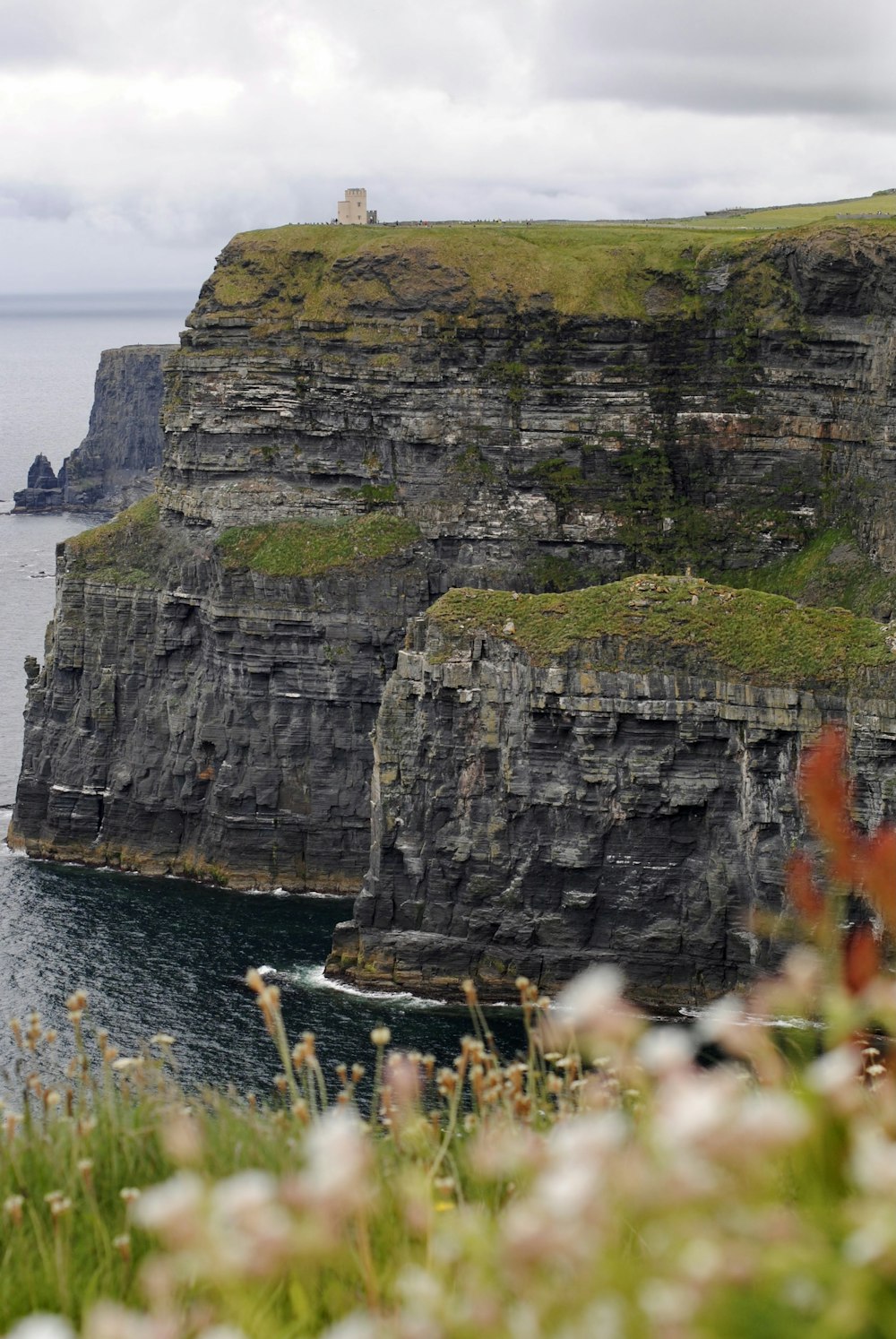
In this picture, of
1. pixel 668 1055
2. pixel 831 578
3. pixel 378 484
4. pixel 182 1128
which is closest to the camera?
pixel 668 1055

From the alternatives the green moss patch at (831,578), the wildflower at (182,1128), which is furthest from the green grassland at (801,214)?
the wildflower at (182,1128)

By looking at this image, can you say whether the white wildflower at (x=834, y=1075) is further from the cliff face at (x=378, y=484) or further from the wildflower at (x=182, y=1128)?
the cliff face at (x=378, y=484)

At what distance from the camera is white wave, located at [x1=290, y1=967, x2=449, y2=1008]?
72625mm

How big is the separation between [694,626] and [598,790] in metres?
7.16

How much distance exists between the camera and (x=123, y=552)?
103 meters

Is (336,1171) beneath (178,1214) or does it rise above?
above

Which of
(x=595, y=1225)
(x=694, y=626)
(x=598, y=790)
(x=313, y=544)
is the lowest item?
(x=598, y=790)

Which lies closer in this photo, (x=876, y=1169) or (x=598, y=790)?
(x=876, y=1169)

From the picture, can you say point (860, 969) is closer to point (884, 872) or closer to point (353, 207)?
point (884, 872)

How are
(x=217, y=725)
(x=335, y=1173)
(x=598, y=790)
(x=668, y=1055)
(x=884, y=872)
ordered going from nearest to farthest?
(x=335, y=1173)
(x=668, y=1055)
(x=884, y=872)
(x=598, y=790)
(x=217, y=725)

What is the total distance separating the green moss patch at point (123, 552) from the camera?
10138 cm

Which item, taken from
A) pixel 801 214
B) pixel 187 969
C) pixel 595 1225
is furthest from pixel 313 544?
pixel 595 1225

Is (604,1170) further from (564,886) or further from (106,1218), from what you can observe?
(564,886)

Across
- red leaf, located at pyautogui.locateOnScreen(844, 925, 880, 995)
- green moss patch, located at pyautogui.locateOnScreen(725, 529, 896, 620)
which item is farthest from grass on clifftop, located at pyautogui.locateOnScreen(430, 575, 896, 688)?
red leaf, located at pyautogui.locateOnScreen(844, 925, 880, 995)
